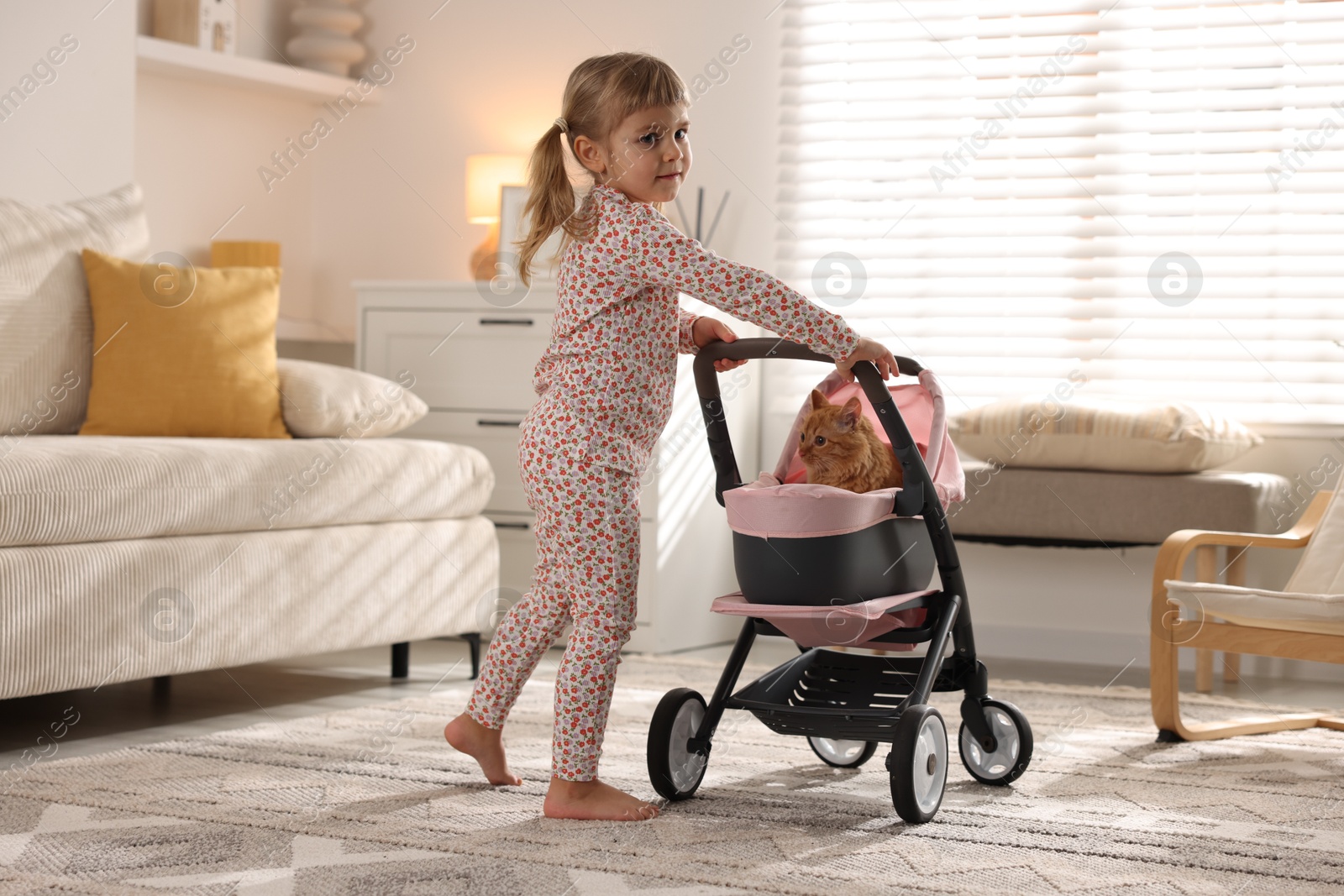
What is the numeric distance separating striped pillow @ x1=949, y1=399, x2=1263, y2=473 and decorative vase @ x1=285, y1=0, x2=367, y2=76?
2.40 meters

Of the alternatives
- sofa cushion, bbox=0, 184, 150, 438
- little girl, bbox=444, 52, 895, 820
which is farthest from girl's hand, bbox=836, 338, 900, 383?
sofa cushion, bbox=0, 184, 150, 438

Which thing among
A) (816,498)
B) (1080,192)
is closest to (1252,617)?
(816,498)

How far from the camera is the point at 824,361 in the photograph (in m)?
2.02

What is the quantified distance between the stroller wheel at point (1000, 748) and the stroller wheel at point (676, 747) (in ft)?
1.38

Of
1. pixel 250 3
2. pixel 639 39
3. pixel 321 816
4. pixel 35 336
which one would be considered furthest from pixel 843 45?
pixel 321 816

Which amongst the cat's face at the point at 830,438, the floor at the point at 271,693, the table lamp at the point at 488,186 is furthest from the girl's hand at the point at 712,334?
the table lamp at the point at 488,186

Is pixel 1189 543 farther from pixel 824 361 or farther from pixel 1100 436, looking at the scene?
pixel 824 361

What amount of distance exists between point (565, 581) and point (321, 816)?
457 mm

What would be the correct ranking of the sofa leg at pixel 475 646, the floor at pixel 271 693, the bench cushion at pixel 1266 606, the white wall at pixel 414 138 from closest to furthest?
the bench cushion at pixel 1266 606 → the floor at pixel 271 693 → the sofa leg at pixel 475 646 → the white wall at pixel 414 138

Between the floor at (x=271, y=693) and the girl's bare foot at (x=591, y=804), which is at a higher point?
the girl's bare foot at (x=591, y=804)

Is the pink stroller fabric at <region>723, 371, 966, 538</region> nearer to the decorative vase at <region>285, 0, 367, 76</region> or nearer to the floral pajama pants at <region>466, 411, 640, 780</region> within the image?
the floral pajama pants at <region>466, 411, 640, 780</region>

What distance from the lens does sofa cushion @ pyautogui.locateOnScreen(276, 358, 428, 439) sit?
303 cm

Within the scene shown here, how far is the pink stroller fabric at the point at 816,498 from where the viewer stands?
1.89 meters

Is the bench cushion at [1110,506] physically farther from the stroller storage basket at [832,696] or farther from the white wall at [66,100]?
the white wall at [66,100]
